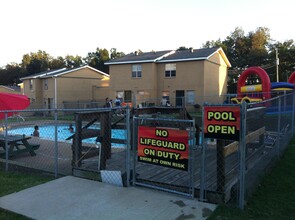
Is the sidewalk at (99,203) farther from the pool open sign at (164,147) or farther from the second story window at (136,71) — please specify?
the second story window at (136,71)

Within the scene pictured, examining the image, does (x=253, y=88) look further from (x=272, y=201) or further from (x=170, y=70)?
(x=272, y=201)

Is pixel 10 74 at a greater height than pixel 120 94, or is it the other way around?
pixel 10 74

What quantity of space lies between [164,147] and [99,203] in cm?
154

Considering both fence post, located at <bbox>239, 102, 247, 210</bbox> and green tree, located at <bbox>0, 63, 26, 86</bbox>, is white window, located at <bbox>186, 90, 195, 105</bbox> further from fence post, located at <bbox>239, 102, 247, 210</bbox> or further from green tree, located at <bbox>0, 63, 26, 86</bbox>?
green tree, located at <bbox>0, 63, 26, 86</bbox>

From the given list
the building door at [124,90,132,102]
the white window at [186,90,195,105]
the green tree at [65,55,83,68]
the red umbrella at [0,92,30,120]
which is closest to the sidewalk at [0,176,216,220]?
the red umbrella at [0,92,30,120]

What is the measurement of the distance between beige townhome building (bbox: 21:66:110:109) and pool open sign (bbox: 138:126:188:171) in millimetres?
30258

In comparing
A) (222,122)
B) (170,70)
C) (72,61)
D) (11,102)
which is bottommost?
(222,122)

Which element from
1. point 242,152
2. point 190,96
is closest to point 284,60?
point 190,96

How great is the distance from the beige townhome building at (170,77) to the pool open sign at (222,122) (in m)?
23.9

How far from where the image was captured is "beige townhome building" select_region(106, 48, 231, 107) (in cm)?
2952

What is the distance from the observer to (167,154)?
5441 mm

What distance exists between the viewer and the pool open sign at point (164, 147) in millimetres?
5223

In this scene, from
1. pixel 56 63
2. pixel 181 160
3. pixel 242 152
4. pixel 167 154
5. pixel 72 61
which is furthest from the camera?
pixel 72 61

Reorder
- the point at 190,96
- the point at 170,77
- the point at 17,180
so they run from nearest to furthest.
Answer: the point at 17,180 → the point at 190,96 → the point at 170,77
